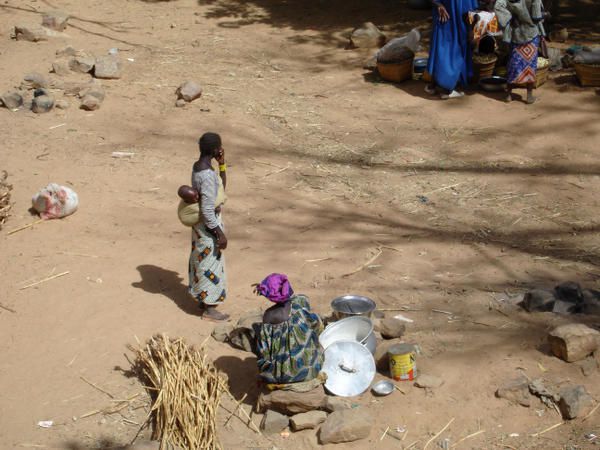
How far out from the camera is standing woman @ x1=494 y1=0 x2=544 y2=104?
959cm

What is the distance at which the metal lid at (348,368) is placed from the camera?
5.24m

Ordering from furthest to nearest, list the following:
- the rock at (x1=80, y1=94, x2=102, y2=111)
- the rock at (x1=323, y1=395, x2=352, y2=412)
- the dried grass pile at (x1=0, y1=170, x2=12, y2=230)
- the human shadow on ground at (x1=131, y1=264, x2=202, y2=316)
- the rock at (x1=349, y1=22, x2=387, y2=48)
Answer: the rock at (x1=349, y1=22, x2=387, y2=48)
the rock at (x1=80, y1=94, x2=102, y2=111)
the dried grass pile at (x1=0, y1=170, x2=12, y2=230)
the human shadow on ground at (x1=131, y1=264, x2=202, y2=316)
the rock at (x1=323, y1=395, x2=352, y2=412)

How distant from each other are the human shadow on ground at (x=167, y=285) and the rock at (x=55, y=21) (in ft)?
23.0

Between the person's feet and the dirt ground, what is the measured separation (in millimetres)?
95

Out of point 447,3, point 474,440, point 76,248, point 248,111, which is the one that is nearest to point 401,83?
point 447,3

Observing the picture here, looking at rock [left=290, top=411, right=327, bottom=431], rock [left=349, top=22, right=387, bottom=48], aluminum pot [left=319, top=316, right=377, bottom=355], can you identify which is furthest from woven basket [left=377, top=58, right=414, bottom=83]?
rock [left=290, top=411, right=327, bottom=431]

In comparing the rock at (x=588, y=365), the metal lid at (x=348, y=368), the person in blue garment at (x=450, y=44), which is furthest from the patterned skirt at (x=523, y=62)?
the metal lid at (x=348, y=368)

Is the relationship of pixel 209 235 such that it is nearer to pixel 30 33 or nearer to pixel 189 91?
pixel 189 91

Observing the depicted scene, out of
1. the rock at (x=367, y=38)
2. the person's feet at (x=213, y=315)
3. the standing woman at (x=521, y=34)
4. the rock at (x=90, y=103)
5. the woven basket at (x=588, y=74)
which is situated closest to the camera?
the person's feet at (x=213, y=315)

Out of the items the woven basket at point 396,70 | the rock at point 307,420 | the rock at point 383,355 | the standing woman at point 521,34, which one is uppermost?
the standing woman at point 521,34

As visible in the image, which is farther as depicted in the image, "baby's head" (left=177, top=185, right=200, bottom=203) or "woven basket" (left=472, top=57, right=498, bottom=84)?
"woven basket" (left=472, top=57, right=498, bottom=84)

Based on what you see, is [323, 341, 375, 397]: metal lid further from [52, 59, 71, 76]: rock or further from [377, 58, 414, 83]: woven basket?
[52, 59, 71, 76]: rock

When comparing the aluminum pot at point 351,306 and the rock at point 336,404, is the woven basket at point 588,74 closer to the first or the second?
the aluminum pot at point 351,306

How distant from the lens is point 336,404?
511cm
